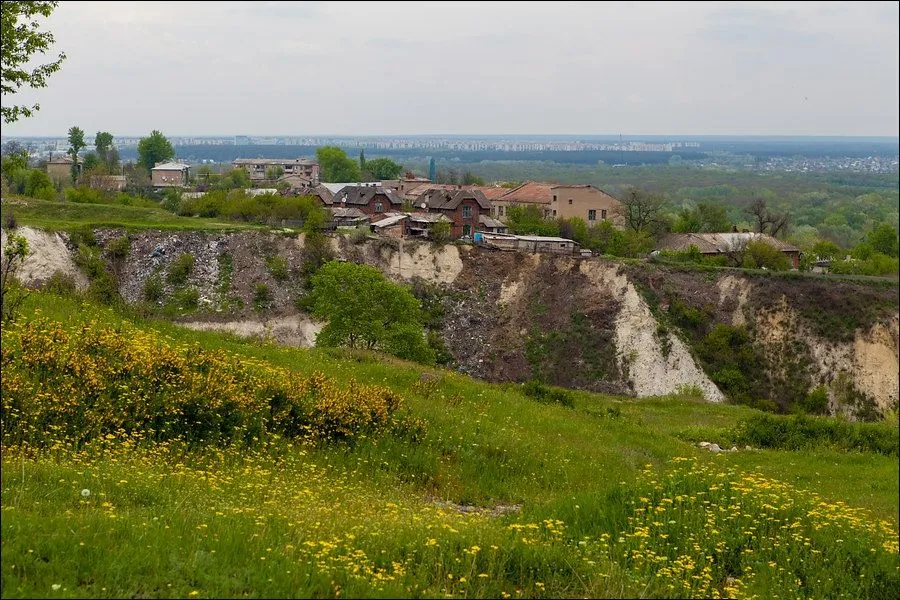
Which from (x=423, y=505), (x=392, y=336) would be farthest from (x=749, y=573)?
(x=392, y=336)

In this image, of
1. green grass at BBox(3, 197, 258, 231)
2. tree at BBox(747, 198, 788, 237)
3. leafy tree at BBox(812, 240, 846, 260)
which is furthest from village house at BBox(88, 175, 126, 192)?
leafy tree at BBox(812, 240, 846, 260)

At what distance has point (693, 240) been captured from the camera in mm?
63688

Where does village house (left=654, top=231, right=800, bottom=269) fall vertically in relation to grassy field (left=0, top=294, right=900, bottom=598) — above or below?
above

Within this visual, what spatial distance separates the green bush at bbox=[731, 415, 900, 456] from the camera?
18.9m

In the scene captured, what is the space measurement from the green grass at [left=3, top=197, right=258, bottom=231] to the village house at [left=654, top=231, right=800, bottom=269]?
30.5 m

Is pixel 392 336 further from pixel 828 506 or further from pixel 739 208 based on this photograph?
pixel 739 208

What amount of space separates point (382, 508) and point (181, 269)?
145 ft

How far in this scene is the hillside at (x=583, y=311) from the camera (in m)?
44.6

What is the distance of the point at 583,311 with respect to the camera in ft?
168

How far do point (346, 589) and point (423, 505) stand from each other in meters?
4.08

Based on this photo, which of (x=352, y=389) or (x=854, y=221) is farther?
(x=854, y=221)

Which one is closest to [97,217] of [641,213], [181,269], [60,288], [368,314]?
[181,269]

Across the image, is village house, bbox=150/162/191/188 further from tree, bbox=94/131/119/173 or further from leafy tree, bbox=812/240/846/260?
leafy tree, bbox=812/240/846/260

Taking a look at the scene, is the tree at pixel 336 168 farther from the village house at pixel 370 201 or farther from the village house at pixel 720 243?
the village house at pixel 720 243
